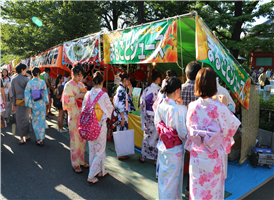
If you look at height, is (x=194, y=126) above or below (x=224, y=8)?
below

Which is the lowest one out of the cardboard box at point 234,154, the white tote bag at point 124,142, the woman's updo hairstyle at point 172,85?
the cardboard box at point 234,154

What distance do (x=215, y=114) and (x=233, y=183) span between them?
6.75 feet

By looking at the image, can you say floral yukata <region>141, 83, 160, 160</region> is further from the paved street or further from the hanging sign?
the hanging sign

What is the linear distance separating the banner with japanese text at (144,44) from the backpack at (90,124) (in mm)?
1406

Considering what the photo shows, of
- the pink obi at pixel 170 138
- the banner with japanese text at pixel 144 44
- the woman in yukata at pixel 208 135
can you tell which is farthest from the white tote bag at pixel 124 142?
the woman in yukata at pixel 208 135

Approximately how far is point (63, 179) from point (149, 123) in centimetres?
193

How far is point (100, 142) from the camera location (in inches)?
131

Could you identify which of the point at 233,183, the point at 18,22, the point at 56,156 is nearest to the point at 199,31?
the point at 233,183

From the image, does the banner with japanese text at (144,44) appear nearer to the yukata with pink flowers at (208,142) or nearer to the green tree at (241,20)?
the yukata with pink flowers at (208,142)

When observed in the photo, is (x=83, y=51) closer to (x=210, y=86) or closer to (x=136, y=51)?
(x=136, y=51)

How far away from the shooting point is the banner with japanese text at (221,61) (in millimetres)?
2961

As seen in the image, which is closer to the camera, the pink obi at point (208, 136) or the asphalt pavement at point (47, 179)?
the pink obi at point (208, 136)

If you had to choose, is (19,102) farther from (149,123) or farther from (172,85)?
(172,85)

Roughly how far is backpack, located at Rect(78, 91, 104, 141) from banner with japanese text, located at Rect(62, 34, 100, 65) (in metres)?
2.62
